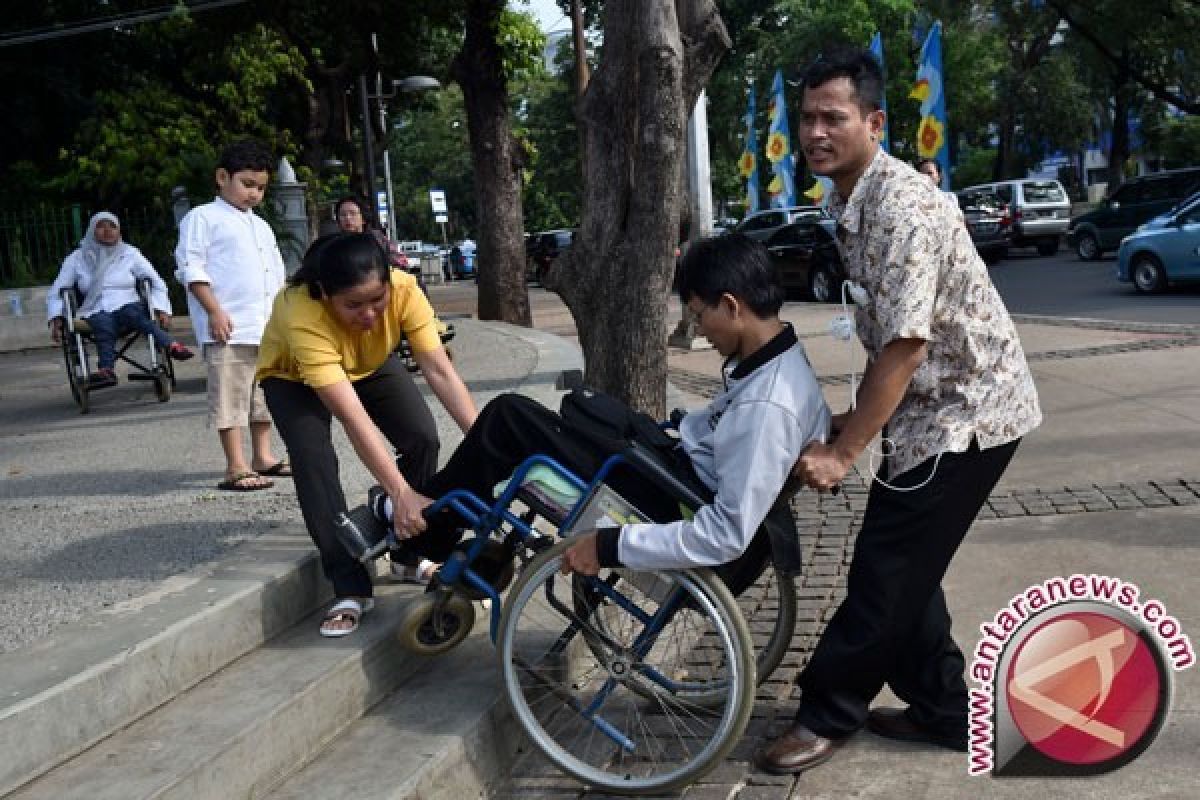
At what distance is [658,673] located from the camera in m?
3.43

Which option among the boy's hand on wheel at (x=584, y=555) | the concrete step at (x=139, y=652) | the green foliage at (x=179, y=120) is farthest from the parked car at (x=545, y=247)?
the boy's hand on wheel at (x=584, y=555)

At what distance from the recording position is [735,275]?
319cm

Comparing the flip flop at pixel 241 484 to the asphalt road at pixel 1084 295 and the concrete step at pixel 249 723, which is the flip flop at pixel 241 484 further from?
the asphalt road at pixel 1084 295

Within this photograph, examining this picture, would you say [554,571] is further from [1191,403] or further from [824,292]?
[824,292]

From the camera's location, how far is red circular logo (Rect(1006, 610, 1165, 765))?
2.94 m

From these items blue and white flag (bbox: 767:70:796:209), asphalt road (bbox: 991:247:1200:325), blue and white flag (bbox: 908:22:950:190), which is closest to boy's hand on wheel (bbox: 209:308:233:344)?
asphalt road (bbox: 991:247:1200:325)

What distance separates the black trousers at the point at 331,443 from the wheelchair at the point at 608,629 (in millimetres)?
125

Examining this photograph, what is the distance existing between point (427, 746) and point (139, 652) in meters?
0.81

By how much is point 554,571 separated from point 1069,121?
44782mm

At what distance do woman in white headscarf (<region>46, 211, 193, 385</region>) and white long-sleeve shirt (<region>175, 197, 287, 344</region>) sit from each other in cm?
350

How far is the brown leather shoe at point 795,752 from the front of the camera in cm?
332

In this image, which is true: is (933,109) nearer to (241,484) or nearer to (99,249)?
(99,249)

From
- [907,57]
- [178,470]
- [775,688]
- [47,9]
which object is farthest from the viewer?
[907,57]

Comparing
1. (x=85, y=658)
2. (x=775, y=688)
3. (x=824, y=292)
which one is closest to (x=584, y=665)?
(x=775, y=688)
